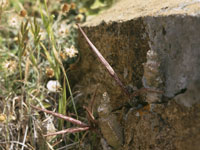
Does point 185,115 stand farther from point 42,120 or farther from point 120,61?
point 42,120

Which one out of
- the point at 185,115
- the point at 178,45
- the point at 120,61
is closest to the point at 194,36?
the point at 178,45

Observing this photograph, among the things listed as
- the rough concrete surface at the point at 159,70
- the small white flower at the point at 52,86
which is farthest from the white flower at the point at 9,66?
the rough concrete surface at the point at 159,70

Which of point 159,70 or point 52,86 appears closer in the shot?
point 159,70

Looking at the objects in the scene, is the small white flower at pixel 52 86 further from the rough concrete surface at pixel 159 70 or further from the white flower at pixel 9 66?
the rough concrete surface at pixel 159 70

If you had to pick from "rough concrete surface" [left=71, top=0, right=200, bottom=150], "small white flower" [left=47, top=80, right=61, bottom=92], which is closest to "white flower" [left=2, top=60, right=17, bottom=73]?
"small white flower" [left=47, top=80, right=61, bottom=92]

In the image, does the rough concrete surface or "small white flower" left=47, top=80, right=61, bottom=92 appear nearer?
the rough concrete surface

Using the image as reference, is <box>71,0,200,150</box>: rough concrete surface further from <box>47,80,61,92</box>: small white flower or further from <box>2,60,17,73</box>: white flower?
<box>2,60,17,73</box>: white flower

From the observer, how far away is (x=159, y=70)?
1026 millimetres

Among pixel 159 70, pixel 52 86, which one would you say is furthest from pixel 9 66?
pixel 159 70

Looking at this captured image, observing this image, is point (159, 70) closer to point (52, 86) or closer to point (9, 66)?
point (52, 86)

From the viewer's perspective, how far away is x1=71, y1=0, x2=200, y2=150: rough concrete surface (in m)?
0.93

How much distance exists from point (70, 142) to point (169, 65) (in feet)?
2.94

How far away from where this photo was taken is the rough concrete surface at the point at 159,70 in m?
0.93

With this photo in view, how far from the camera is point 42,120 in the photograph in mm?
1684
